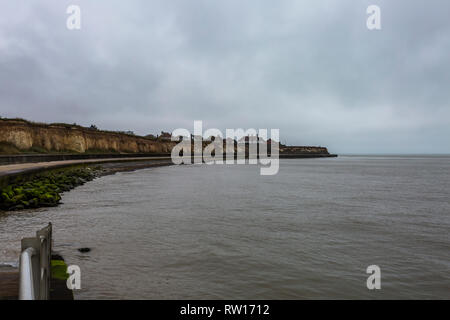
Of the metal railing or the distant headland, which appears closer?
the metal railing

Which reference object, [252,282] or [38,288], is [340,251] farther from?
[38,288]

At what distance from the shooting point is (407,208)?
15.5m

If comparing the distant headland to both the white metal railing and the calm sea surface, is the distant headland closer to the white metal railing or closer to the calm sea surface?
the calm sea surface

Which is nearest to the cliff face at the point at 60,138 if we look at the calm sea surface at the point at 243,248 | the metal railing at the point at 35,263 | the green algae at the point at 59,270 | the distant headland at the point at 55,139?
the distant headland at the point at 55,139

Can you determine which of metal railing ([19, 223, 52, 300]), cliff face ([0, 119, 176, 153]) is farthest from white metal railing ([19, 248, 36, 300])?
cliff face ([0, 119, 176, 153])

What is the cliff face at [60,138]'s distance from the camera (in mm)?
37562

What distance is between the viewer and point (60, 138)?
1796 inches

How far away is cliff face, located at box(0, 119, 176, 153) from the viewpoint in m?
37.6

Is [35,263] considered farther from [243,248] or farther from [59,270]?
[243,248]

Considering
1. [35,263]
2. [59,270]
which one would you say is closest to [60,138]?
[59,270]

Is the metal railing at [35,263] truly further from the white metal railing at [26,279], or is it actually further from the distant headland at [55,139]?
the distant headland at [55,139]
